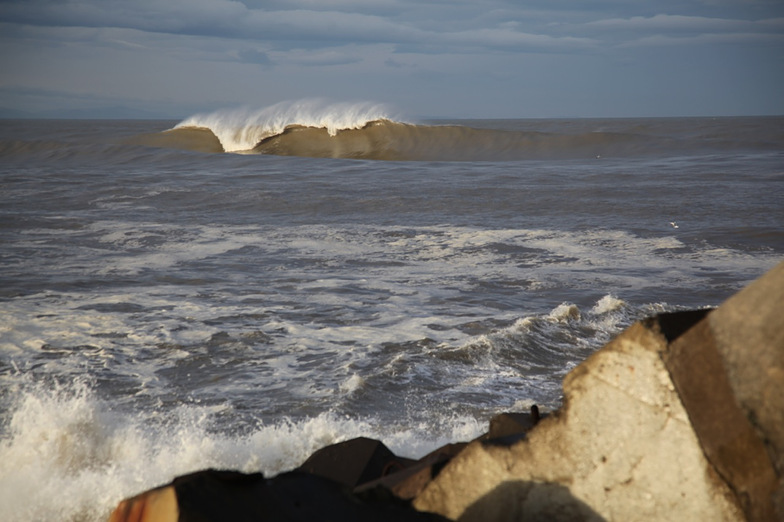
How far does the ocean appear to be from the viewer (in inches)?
129

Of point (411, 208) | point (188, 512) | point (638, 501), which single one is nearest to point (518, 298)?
point (638, 501)

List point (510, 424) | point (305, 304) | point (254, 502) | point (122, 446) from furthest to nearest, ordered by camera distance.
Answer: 1. point (305, 304)
2. point (122, 446)
3. point (510, 424)
4. point (254, 502)

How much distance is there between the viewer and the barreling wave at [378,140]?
2575 cm

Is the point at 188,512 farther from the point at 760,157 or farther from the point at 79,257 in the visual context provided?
the point at 760,157

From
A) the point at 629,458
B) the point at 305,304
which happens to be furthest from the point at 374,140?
the point at 629,458

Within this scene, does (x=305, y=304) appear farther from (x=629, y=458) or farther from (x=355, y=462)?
(x=629, y=458)

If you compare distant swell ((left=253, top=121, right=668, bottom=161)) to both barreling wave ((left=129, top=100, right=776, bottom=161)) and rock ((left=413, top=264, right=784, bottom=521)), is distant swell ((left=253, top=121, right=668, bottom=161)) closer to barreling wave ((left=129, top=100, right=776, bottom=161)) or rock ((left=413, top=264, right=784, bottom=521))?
barreling wave ((left=129, top=100, right=776, bottom=161))

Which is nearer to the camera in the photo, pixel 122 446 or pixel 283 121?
pixel 122 446

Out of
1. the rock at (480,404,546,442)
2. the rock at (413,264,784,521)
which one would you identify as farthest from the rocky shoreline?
the rock at (480,404,546,442)

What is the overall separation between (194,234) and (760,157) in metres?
18.2

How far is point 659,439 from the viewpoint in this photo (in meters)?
1.65

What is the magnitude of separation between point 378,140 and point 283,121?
13.4 ft

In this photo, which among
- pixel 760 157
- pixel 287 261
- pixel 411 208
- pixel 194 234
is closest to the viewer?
pixel 287 261

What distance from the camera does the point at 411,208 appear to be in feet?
39.8
